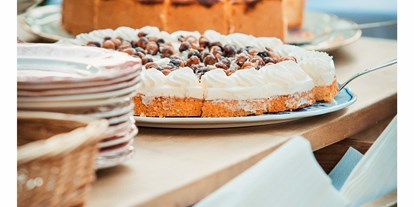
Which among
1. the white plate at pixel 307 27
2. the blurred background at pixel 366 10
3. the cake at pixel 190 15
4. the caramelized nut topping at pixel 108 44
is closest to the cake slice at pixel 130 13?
the cake at pixel 190 15

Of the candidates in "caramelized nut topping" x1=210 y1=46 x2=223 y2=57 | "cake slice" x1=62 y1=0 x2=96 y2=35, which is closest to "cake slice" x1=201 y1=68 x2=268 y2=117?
"caramelized nut topping" x1=210 y1=46 x2=223 y2=57

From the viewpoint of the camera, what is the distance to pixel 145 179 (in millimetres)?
1188

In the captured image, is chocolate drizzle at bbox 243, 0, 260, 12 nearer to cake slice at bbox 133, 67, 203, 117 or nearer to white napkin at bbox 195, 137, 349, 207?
cake slice at bbox 133, 67, 203, 117

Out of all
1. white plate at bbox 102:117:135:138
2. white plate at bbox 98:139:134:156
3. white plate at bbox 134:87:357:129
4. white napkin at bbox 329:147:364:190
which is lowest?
white napkin at bbox 329:147:364:190

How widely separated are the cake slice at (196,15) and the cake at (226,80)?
0.51 meters

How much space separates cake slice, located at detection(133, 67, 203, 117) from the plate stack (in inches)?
8.5

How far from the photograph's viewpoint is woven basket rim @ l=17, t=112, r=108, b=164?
91 cm

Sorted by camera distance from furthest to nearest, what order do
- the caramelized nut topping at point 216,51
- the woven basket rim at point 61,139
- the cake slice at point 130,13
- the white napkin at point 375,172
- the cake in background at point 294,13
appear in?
the cake in background at point 294,13 → the cake slice at point 130,13 → the caramelized nut topping at point 216,51 → the white napkin at point 375,172 → the woven basket rim at point 61,139

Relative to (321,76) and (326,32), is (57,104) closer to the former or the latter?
(321,76)

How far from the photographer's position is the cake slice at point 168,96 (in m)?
1.48

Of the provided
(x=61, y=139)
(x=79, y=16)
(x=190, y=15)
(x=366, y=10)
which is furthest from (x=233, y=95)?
(x=366, y=10)

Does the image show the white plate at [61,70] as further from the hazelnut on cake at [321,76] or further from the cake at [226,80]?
the hazelnut on cake at [321,76]

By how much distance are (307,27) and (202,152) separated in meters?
1.45

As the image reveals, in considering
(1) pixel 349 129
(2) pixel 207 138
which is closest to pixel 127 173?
(2) pixel 207 138
